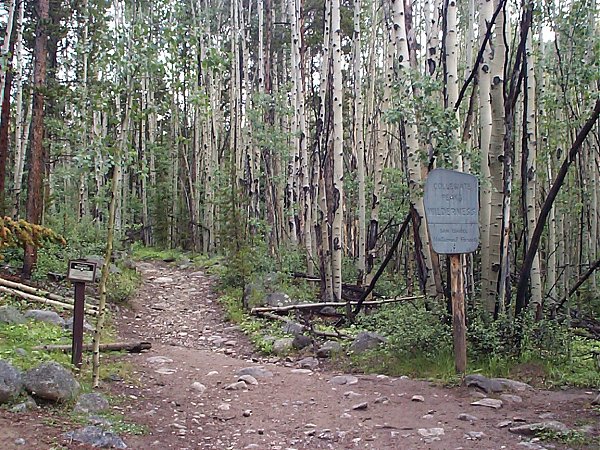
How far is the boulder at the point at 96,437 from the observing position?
452 cm

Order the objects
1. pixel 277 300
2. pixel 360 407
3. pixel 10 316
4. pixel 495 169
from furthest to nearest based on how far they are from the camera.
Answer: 1. pixel 277 300
2. pixel 10 316
3. pixel 495 169
4. pixel 360 407

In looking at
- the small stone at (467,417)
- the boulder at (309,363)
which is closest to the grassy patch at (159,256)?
the boulder at (309,363)

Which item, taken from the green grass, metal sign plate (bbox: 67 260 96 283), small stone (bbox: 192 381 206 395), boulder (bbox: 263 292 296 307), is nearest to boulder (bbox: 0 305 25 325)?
the green grass

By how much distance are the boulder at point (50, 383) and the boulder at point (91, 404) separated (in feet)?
0.32

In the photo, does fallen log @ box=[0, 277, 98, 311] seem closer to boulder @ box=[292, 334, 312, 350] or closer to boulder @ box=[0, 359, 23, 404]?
boulder @ box=[292, 334, 312, 350]

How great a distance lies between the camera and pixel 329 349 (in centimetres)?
855

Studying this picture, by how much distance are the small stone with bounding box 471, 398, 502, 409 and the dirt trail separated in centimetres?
6

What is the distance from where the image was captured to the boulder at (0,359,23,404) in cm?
488

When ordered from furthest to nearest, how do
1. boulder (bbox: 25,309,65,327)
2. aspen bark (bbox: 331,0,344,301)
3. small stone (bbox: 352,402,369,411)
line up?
aspen bark (bbox: 331,0,344,301), boulder (bbox: 25,309,65,327), small stone (bbox: 352,402,369,411)

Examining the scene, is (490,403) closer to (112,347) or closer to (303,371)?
(303,371)

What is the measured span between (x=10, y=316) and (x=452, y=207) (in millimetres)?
6114

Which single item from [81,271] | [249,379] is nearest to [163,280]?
[249,379]

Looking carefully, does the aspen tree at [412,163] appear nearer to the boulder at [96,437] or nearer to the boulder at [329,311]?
the boulder at [329,311]

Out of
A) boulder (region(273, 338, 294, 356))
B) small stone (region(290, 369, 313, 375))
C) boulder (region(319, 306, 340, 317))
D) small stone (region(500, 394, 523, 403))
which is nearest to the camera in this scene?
small stone (region(500, 394, 523, 403))
